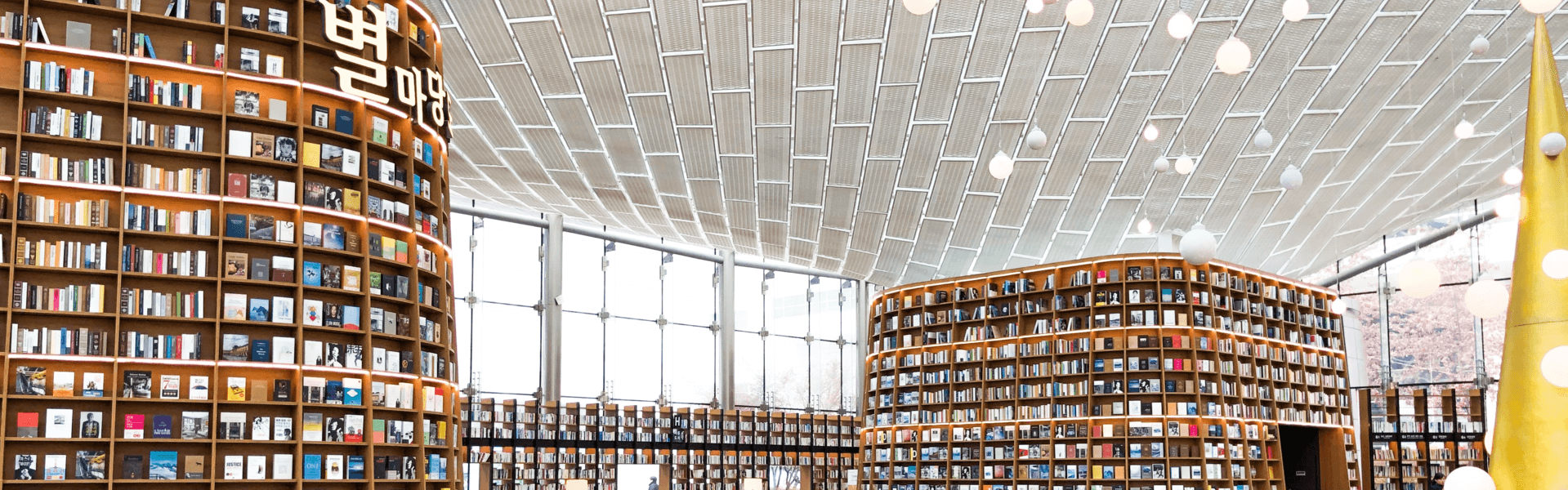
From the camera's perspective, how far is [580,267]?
23312 millimetres

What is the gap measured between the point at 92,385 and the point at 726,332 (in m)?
18.8

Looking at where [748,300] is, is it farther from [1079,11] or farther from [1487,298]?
[1487,298]

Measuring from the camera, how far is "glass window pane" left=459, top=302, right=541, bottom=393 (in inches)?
837

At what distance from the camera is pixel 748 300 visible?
26.1m

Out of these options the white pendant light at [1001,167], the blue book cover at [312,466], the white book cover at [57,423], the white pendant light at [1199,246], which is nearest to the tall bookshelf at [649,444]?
the blue book cover at [312,466]

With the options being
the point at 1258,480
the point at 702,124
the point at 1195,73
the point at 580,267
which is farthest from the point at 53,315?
the point at 580,267

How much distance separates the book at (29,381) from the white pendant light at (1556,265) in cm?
713

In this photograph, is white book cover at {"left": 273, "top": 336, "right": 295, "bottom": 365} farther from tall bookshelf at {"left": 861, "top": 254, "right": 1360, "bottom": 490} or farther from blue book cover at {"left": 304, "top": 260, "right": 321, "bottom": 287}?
tall bookshelf at {"left": 861, "top": 254, "right": 1360, "bottom": 490}

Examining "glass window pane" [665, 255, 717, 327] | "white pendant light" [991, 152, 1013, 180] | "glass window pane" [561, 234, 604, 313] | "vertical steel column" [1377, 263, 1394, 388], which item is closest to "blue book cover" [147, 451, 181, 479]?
"white pendant light" [991, 152, 1013, 180]

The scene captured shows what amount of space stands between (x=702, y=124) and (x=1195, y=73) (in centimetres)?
526

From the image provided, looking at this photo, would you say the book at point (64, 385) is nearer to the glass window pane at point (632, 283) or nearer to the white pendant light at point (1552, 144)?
the white pendant light at point (1552, 144)

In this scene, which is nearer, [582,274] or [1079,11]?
[1079,11]

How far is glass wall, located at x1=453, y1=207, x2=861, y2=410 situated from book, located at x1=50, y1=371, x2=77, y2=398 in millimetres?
13573

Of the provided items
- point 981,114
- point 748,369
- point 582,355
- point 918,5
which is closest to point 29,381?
point 918,5
